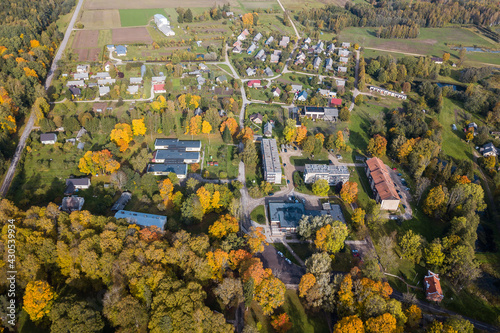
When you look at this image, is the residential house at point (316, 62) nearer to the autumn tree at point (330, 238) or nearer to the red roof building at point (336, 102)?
the red roof building at point (336, 102)

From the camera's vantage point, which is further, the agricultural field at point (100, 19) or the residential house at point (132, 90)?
the agricultural field at point (100, 19)

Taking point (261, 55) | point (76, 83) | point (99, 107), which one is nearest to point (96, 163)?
point (99, 107)

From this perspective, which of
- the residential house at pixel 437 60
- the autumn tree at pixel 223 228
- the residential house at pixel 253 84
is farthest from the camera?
the residential house at pixel 437 60

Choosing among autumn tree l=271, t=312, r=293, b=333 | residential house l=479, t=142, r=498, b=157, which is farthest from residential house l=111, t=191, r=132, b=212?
residential house l=479, t=142, r=498, b=157

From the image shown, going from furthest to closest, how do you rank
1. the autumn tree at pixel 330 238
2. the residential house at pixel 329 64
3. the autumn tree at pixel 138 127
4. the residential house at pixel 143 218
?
1. the residential house at pixel 329 64
2. the autumn tree at pixel 138 127
3. the residential house at pixel 143 218
4. the autumn tree at pixel 330 238

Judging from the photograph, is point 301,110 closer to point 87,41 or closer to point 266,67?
point 266,67

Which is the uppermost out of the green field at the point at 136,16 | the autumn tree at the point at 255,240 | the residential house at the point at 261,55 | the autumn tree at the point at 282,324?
the green field at the point at 136,16

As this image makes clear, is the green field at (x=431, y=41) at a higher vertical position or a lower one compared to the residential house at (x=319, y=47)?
higher

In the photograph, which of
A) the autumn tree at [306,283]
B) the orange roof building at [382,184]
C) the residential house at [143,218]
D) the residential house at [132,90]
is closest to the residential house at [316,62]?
the orange roof building at [382,184]
